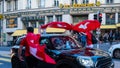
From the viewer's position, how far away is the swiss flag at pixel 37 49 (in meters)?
9.04

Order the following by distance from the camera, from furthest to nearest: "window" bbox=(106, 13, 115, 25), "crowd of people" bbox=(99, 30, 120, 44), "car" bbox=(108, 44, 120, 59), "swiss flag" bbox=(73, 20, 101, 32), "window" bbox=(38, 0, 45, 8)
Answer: "window" bbox=(38, 0, 45, 8) → "window" bbox=(106, 13, 115, 25) → "crowd of people" bbox=(99, 30, 120, 44) → "car" bbox=(108, 44, 120, 59) → "swiss flag" bbox=(73, 20, 101, 32)

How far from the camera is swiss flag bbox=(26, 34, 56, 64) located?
29.7 feet

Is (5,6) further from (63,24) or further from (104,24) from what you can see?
(63,24)

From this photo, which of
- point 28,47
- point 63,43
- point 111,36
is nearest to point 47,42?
point 63,43

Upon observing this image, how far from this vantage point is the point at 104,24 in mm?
41406

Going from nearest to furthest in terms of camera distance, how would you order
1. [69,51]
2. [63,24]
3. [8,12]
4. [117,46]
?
[69,51] → [63,24] → [117,46] → [8,12]

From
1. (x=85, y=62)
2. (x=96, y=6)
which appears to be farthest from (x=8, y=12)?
(x=85, y=62)

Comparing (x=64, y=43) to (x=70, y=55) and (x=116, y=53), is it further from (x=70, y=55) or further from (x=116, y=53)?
(x=116, y=53)

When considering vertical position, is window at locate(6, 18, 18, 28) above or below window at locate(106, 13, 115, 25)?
below

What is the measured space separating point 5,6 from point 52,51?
152ft

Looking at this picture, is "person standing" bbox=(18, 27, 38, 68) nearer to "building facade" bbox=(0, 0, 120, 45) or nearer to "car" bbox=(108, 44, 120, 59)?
"car" bbox=(108, 44, 120, 59)

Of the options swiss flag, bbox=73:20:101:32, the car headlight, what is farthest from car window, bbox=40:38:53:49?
swiss flag, bbox=73:20:101:32

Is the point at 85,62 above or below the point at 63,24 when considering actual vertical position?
below

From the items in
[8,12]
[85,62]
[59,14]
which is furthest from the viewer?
[8,12]
